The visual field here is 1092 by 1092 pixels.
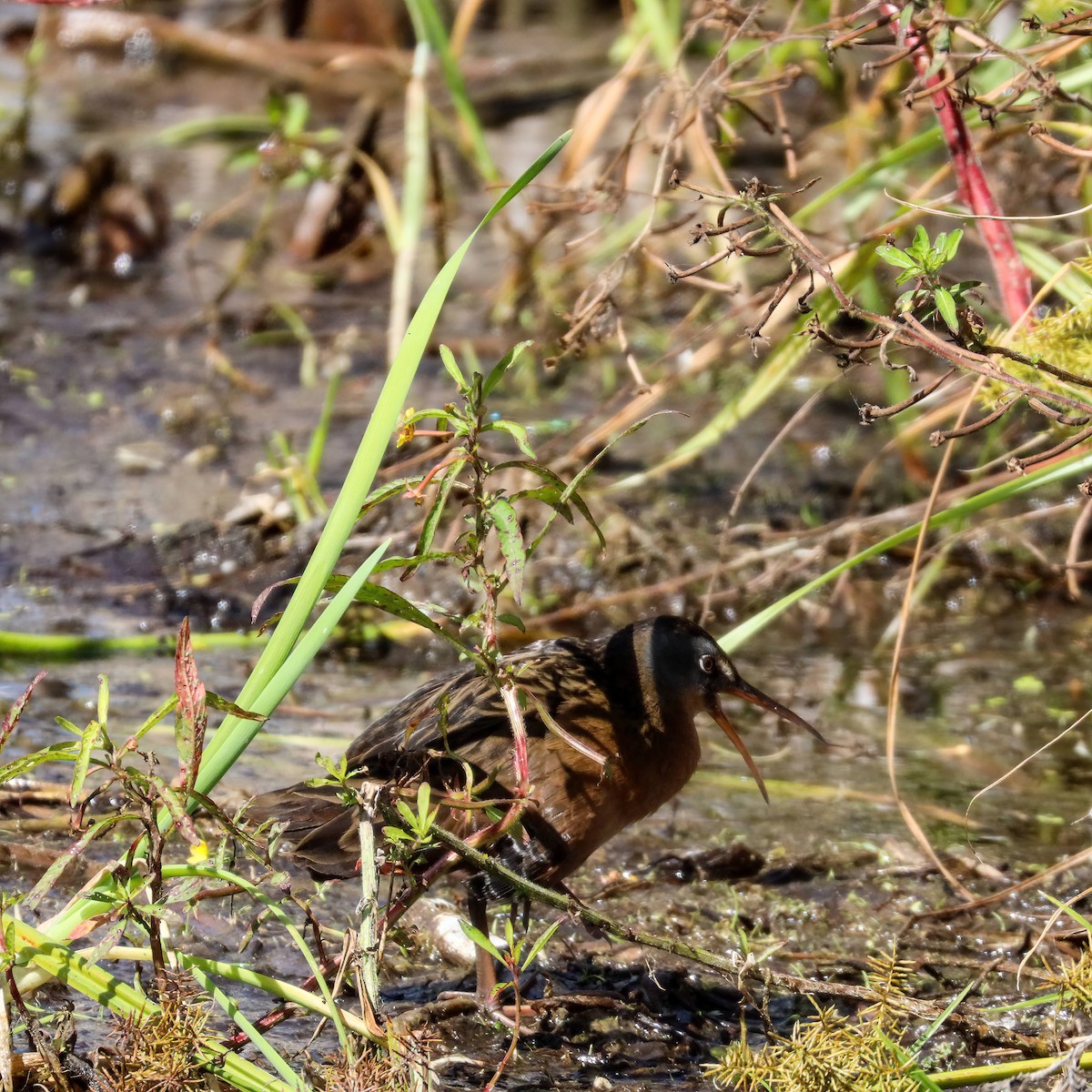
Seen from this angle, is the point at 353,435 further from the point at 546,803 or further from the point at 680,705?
the point at 546,803

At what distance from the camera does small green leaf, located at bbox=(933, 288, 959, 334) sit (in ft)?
7.24

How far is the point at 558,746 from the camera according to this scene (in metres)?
3.03

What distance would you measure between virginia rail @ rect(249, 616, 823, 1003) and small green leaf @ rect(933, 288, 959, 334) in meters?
0.85

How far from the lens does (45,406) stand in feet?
20.3

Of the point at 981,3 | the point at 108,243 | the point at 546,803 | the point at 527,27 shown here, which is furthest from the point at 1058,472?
the point at 527,27

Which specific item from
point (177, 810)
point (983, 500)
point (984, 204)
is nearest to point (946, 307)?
point (983, 500)

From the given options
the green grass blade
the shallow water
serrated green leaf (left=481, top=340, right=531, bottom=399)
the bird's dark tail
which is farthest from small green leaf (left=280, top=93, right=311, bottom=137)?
serrated green leaf (left=481, top=340, right=531, bottom=399)

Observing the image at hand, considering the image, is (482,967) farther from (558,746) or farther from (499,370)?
(499,370)

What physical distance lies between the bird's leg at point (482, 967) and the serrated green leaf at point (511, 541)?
2.89ft

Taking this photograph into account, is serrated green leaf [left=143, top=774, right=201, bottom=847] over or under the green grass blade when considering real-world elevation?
over

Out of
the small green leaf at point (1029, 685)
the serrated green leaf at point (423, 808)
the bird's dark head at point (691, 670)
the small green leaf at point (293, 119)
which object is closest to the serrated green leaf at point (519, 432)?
the serrated green leaf at point (423, 808)

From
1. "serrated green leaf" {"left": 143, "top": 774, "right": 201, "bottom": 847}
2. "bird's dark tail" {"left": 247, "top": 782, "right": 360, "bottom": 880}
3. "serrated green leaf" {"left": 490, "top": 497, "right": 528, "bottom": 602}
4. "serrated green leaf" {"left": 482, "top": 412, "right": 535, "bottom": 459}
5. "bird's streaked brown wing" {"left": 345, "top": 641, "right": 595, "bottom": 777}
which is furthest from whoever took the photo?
"bird's streaked brown wing" {"left": 345, "top": 641, "right": 595, "bottom": 777}

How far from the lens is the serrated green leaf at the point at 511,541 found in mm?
2201

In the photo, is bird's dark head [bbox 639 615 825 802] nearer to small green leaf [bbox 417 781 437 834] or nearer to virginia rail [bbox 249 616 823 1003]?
virginia rail [bbox 249 616 823 1003]
